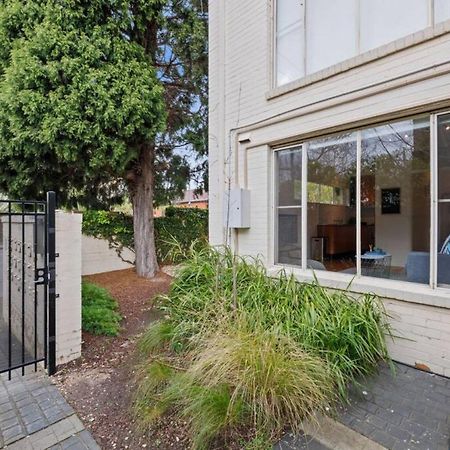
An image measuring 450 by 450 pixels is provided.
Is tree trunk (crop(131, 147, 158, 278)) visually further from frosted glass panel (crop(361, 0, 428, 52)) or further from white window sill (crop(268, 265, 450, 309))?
frosted glass panel (crop(361, 0, 428, 52))

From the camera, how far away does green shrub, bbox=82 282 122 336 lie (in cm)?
448

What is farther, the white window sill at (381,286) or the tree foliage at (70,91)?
the tree foliage at (70,91)

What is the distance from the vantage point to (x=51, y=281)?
3.39 m

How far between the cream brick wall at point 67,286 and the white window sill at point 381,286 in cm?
278

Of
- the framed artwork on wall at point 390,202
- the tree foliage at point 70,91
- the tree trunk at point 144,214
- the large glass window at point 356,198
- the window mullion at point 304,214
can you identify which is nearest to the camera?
the large glass window at point 356,198

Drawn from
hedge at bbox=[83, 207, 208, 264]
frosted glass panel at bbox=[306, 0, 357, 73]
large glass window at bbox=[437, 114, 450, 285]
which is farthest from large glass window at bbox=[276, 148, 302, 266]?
hedge at bbox=[83, 207, 208, 264]

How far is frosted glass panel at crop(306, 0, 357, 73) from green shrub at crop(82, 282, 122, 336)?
4737mm

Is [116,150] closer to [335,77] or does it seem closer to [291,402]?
[335,77]

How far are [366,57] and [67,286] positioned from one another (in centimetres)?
455

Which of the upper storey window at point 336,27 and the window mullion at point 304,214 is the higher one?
the upper storey window at point 336,27

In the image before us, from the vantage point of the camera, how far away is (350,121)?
13.1 ft

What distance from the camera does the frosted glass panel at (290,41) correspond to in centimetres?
470

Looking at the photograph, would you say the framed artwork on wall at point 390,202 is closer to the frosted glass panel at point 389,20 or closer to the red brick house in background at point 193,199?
the frosted glass panel at point 389,20

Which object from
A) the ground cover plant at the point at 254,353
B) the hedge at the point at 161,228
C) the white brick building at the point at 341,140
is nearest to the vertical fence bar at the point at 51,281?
the ground cover plant at the point at 254,353
